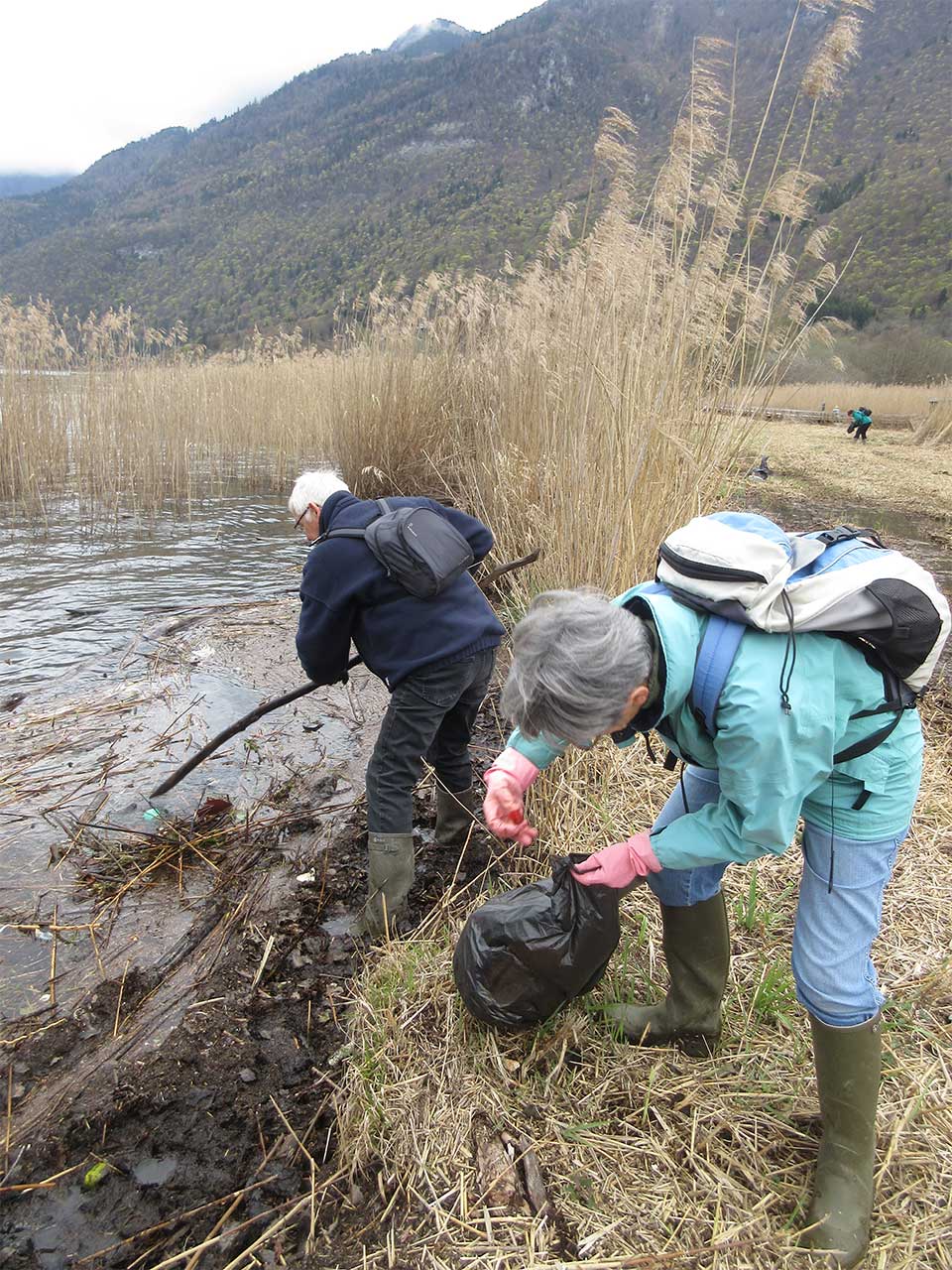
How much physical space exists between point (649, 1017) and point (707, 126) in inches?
143

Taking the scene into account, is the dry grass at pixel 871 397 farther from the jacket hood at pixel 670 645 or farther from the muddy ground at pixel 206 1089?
the jacket hood at pixel 670 645

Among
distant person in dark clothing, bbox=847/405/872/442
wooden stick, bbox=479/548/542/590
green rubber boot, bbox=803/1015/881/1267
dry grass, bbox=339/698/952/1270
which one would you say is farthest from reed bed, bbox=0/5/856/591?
distant person in dark clothing, bbox=847/405/872/442

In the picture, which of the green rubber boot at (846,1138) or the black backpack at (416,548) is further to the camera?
the black backpack at (416,548)

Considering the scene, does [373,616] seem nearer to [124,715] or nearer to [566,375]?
[566,375]

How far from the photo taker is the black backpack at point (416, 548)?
92.7 inches

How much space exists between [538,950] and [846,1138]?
2.43 ft

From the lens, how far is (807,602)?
49.3 inches

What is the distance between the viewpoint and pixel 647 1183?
5.26 feet

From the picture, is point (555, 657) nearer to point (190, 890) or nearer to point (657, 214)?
point (190, 890)

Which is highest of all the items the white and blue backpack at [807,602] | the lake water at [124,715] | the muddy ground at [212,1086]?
the white and blue backpack at [807,602]

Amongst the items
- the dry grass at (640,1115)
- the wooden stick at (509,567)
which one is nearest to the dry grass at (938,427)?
the wooden stick at (509,567)

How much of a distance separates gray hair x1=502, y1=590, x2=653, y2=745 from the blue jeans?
562 millimetres

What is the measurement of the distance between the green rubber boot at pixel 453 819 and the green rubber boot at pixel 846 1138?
1.69 metres

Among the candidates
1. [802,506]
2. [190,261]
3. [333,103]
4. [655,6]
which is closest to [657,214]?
[802,506]
